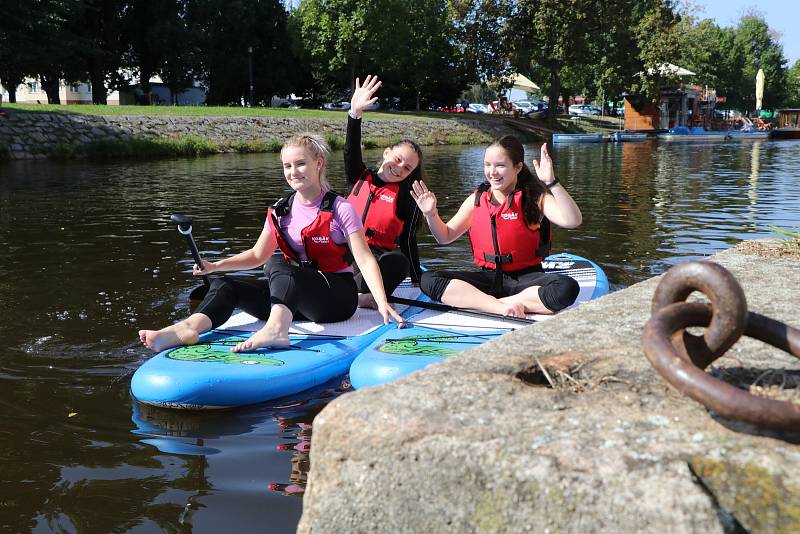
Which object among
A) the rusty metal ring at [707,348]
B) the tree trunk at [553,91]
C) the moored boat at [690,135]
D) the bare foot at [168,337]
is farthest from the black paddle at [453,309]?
the tree trunk at [553,91]

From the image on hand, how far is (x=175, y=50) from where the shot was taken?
38.0 m

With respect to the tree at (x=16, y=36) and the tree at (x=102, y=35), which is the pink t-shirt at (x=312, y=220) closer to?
the tree at (x=16, y=36)

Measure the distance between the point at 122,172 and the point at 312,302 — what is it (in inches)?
622

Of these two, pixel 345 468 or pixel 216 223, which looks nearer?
pixel 345 468

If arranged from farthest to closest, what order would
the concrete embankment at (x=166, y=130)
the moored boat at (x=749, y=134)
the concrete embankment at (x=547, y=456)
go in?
the moored boat at (x=749, y=134), the concrete embankment at (x=166, y=130), the concrete embankment at (x=547, y=456)

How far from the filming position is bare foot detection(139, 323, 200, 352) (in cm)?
439

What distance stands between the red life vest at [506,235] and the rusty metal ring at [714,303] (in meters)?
3.47

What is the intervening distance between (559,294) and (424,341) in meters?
1.03

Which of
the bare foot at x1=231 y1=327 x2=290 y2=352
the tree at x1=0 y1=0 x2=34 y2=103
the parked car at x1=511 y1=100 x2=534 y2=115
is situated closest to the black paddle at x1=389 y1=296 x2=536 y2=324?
the bare foot at x1=231 y1=327 x2=290 y2=352

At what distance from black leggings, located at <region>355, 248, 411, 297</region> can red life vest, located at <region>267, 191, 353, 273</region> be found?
47 cm

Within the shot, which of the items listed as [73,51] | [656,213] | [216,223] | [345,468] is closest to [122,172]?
[216,223]

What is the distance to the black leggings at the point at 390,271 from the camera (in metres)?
5.55

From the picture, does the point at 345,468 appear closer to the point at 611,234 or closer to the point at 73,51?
the point at 611,234

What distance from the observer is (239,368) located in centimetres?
413
